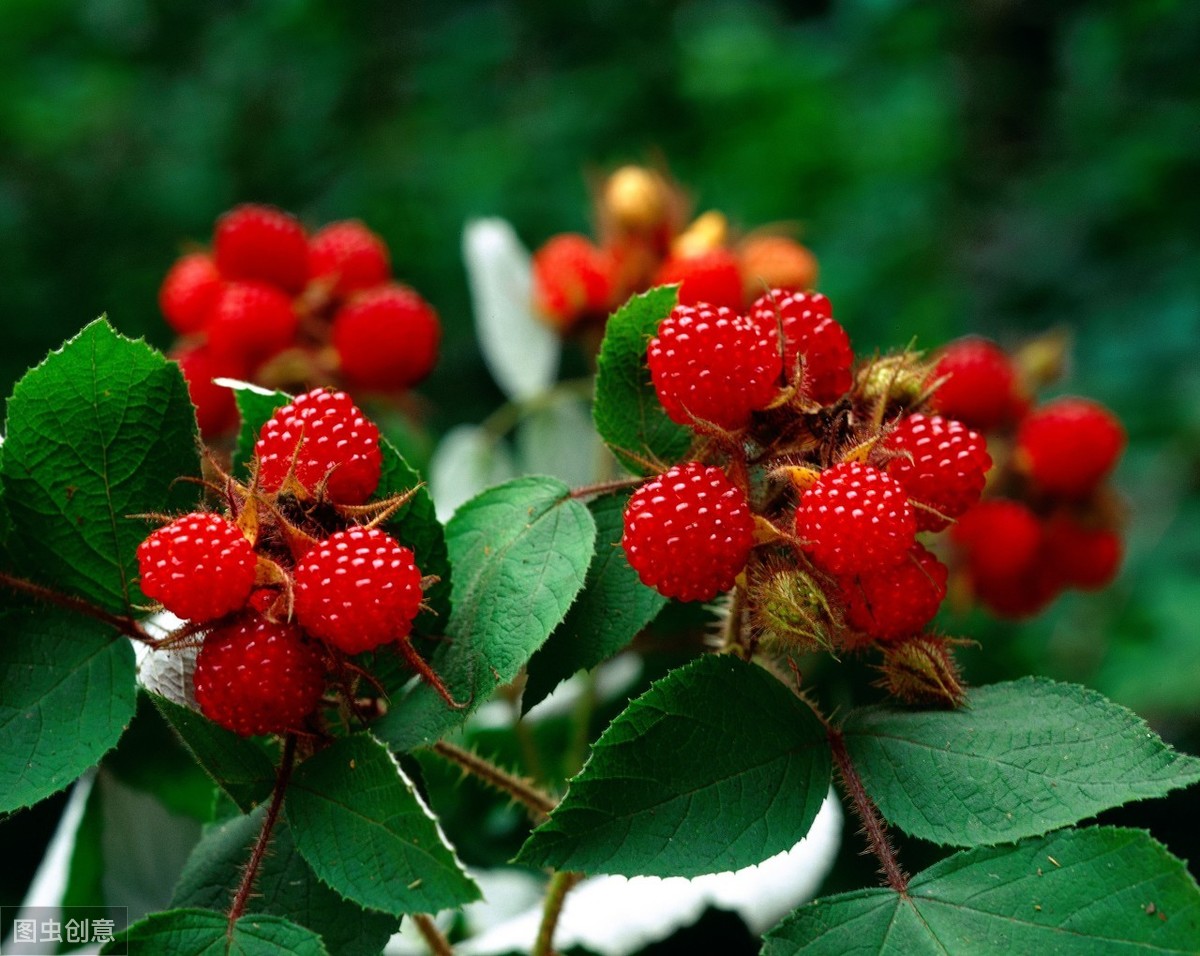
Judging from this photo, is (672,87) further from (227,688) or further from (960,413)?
(227,688)

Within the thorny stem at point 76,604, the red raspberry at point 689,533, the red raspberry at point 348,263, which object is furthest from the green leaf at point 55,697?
the red raspberry at point 348,263

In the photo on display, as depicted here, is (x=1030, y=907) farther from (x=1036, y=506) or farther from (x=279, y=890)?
(x=1036, y=506)

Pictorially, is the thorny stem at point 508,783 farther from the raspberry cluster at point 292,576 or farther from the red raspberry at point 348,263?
the red raspberry at point 348,263

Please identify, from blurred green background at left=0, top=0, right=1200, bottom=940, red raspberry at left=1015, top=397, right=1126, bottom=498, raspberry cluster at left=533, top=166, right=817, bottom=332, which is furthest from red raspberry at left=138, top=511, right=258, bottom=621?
blurred green background at left=0, top=0, right=1200, bottom=940

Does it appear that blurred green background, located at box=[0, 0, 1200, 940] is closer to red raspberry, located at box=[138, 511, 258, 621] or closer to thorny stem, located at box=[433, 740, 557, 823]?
thorny stem, located at box=[433, 740, 557, 823]

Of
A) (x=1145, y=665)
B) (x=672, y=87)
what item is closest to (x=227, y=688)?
(x=1145, y=665)
